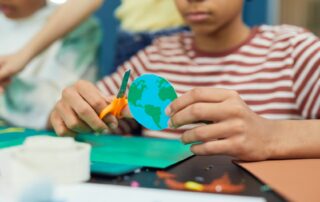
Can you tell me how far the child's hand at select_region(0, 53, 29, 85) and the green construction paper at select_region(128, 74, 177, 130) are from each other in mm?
599

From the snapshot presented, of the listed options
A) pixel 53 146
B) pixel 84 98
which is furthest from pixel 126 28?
pixel 53 146

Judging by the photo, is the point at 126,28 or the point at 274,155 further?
the point at 126,28

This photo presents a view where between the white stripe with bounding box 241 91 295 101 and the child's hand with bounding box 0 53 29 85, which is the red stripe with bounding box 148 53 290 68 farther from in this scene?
the child's hand with bounding box 0 53 29 85

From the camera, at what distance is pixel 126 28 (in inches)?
51.3

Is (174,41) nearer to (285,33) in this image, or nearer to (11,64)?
(285,33)

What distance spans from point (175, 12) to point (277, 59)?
0.36 meters

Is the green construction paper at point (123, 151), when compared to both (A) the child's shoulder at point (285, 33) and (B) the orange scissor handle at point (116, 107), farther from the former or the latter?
(A) the child's shoulder at point (285, 33)

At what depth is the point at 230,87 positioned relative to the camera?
3.38ft

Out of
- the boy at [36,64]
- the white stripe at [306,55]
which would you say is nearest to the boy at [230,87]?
the white stripe at [306,55]

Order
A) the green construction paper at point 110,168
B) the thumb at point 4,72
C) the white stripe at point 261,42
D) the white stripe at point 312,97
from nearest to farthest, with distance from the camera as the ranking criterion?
the green construction paper at point 110,168, the white stripe at point 312,97, the white stripe at point 261,42, the thumb at point 4,72

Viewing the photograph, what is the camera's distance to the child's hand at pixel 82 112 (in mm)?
738

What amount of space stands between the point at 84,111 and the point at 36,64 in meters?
0.56

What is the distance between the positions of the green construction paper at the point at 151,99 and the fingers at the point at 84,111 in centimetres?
8

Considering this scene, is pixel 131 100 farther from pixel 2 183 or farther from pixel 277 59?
pixel 277 59
